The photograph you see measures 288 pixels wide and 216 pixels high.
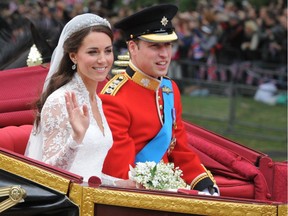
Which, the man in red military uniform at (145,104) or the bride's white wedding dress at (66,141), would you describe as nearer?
the bride's white wedding dress at (66,141)

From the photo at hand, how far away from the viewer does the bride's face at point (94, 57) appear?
3738 millimetres

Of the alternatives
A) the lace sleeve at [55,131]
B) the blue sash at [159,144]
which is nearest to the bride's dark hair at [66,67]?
the lace sleeve at [55,131]

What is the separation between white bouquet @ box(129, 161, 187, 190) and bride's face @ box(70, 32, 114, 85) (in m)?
0.45

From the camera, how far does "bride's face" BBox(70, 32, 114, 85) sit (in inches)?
147

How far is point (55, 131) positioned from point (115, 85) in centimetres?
66

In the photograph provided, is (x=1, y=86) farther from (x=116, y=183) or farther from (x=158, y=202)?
(x=158, y=202)

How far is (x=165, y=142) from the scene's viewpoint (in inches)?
167

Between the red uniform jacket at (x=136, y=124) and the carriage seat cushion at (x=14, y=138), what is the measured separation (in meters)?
0.45

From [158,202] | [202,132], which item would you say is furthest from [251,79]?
[158,202]

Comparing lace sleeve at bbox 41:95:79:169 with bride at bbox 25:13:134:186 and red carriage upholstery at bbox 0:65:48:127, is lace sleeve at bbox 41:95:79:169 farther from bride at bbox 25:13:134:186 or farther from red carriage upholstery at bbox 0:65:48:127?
red carriage upholstery at bbox 0:65:48:127

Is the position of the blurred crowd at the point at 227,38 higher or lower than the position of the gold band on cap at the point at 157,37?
higher

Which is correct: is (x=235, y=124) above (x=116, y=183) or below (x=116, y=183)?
above

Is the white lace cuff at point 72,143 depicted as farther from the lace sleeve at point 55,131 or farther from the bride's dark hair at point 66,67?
the bride's dark hair at point 66,67

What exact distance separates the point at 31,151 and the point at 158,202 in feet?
2.58
